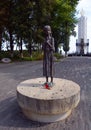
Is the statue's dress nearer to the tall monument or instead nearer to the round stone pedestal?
the round stone pedestal

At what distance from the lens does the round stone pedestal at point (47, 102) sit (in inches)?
233

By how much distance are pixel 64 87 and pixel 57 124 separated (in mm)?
1150

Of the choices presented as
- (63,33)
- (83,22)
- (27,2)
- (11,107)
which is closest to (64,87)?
(11,107)

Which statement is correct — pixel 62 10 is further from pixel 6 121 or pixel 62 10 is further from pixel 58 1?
pixel 6 121

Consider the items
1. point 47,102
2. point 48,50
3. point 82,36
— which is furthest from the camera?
point 82,36

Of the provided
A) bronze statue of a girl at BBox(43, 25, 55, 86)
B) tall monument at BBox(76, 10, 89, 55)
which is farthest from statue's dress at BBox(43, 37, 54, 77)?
tall monument at BBox(76, 10, 89, 55)

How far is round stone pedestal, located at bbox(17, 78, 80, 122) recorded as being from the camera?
233 inches

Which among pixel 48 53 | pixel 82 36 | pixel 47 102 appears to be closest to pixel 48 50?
pixel 48 53

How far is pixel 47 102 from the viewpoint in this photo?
5.89 meters

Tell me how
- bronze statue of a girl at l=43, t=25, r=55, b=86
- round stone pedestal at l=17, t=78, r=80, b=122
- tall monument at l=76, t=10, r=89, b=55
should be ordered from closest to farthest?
round stone pedestal at l=17, t=78, r=80, b=122 → bronze statue of a girl at l=43, t=25, r=55, b=86 → tall monument at l=76, t=10, r=89, b=55

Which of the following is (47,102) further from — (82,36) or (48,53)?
(82,36)

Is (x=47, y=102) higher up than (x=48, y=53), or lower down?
lower down

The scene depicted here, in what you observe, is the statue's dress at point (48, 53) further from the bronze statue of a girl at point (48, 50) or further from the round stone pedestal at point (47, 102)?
the round stone pedestal at point (47, 102)

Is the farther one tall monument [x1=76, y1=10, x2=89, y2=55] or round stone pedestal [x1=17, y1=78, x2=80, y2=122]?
tall monument [x1=76, y1=10, x2=89, y2=55]
